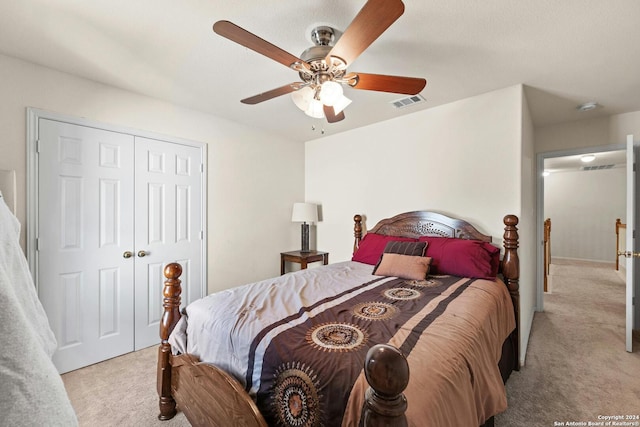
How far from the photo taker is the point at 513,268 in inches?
93.0

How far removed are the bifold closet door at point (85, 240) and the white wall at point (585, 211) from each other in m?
9.63

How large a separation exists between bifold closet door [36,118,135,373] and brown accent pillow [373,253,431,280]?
7.76ft

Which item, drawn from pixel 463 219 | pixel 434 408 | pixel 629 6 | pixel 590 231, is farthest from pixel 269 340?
pixel 590 231

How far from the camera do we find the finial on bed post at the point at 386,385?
723mm

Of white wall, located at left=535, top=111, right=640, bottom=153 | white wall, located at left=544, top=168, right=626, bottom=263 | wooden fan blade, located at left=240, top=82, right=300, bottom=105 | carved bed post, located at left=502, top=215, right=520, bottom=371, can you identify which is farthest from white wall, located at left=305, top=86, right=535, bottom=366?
white wall, located at left=544, top=168, right=626, bottom=263

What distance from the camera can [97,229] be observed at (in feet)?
8.13

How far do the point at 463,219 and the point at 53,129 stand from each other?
371 cm

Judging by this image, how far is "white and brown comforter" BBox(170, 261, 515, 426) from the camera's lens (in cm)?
97

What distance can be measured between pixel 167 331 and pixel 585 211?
9.57 meters

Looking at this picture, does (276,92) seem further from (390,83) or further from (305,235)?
(305,235)

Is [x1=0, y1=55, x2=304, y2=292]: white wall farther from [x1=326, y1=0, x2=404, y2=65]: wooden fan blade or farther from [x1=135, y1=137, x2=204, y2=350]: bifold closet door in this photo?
[x1=326, y1=0, x2=404, y2=65]: wooden fan blade

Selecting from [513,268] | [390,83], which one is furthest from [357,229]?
[390,83]

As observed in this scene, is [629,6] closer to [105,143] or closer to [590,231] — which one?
[105,143]

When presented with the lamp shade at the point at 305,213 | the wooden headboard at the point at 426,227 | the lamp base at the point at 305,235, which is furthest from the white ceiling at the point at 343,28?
the lamp base at the point at 305,235
